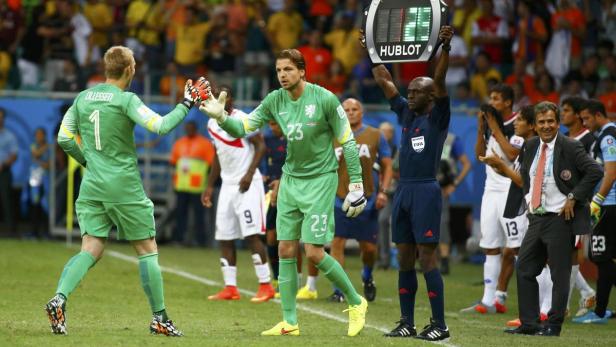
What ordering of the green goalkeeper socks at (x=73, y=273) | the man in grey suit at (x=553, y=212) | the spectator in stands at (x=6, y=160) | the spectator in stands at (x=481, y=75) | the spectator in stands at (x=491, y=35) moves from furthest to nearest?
the spectator in stands at (x=6, y=160)
the spectator in stands at (x=491, y=35)
the spectator in stands at (x=481, y=75)
the man in grey suit at (x=553, y=212)
the green goalkeeper socks at (x=73, y=273)

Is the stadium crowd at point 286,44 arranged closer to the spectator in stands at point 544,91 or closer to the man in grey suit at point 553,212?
the spectator in stands at point 544,91

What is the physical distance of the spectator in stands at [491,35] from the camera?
75.7 ft

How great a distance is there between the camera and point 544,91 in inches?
830

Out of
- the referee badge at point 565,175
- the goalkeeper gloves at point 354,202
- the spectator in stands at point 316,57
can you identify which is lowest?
the goalkeeper gloves at point 354,202

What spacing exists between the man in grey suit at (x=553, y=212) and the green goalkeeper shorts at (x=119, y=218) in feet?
12.4

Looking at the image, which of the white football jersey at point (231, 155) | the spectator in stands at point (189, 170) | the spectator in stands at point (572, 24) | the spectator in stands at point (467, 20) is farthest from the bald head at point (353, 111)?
the spectator in stands at point (467, 20)

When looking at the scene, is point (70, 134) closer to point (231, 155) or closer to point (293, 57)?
point (293, 57)

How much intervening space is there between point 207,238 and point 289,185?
13.0 meters

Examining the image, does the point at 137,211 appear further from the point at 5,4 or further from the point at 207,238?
the point at 5,4

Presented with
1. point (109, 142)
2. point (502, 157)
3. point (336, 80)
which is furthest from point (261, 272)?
point (336, 80)

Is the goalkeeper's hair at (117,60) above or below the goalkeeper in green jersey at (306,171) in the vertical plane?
above

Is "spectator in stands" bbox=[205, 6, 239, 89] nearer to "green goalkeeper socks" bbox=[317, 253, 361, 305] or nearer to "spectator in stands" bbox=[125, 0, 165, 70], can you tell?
"spectator in stands" bbox=[125, 0, 165, 70]

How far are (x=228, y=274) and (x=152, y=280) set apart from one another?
4.45 m

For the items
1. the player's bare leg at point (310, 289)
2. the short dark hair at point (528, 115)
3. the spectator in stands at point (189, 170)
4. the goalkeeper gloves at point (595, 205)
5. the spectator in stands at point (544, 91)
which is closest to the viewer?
the goalkeeper gloves at point (595, 205)
